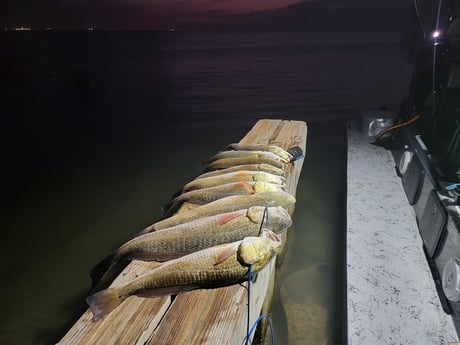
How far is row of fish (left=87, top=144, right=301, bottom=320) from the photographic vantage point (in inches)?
88.5

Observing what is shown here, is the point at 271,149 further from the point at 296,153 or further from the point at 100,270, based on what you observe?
the point at 100,270

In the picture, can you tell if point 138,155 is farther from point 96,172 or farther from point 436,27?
point 436,27

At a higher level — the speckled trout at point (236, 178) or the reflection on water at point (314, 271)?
the speckled trout at point (236, 178)

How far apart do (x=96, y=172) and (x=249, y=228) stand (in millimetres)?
8440

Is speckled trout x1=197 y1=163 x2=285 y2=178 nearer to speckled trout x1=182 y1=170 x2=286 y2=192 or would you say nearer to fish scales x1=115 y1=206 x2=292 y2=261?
speckled trout x1=182 y1=170 x2=286 y2=192

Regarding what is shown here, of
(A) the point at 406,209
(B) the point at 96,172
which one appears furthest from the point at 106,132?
(A) the point at 406,209

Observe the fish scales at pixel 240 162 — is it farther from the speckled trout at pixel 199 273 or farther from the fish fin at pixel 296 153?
the speckled trout at pixel 199 273

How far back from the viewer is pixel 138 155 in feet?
36.9

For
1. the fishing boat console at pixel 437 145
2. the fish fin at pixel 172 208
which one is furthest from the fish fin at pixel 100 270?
the fishing boat console at pixel 437 145

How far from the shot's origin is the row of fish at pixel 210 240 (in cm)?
225

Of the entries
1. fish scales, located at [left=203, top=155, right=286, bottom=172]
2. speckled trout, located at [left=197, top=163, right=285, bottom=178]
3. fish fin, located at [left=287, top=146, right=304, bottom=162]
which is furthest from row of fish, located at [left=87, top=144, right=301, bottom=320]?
fish fin, located at [left=287, top=146, right=304, bottom=162]

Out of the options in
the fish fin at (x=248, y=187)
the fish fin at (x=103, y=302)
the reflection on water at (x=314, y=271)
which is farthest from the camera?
the reflection on water at (x=314, y=271)

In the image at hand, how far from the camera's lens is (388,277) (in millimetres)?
3625

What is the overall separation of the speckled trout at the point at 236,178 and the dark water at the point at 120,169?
87.6 inches
